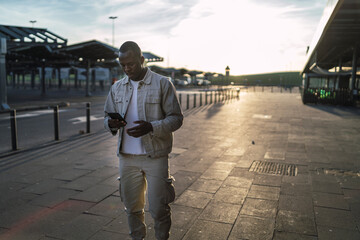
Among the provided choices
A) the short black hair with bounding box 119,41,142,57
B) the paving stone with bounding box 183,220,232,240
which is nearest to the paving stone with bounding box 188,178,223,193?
the paving stone with bounding box 183,220,232,240

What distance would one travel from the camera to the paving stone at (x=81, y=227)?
126 inches

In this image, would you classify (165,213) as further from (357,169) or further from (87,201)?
(357,169)

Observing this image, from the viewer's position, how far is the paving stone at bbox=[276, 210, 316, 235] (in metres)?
3.34

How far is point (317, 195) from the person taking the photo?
440cm

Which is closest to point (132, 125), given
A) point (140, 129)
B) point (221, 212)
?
point (140, 129)

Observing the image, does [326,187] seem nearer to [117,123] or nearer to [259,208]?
[259,208]

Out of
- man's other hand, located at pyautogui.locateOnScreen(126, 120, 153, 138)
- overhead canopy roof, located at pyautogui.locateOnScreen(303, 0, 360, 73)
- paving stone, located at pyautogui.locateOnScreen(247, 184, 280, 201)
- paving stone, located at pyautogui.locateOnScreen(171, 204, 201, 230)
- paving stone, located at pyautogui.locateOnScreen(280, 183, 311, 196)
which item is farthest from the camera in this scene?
overhead canopy roof, located at pyautogui.locateOnScreen(303, 0, 360, 73)

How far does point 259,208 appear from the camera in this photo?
3.93 meters

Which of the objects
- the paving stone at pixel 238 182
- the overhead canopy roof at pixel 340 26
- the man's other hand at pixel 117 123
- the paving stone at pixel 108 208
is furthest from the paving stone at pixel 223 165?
the overhead canopy roof at pixel 340 26

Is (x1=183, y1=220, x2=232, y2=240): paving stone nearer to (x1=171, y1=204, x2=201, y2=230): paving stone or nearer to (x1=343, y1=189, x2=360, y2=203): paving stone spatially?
(x1=171, y1=204, x2=201, y2=230): paving stone

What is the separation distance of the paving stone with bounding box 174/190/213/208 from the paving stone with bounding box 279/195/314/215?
37.6 inches

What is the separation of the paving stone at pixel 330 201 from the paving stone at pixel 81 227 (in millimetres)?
2713

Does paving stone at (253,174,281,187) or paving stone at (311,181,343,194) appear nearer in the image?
paving stone at (311,181,343,194)

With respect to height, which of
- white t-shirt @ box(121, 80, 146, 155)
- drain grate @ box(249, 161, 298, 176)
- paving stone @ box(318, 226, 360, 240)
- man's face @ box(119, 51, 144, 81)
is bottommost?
drain grate @ box(249, 161, 298, 176)
